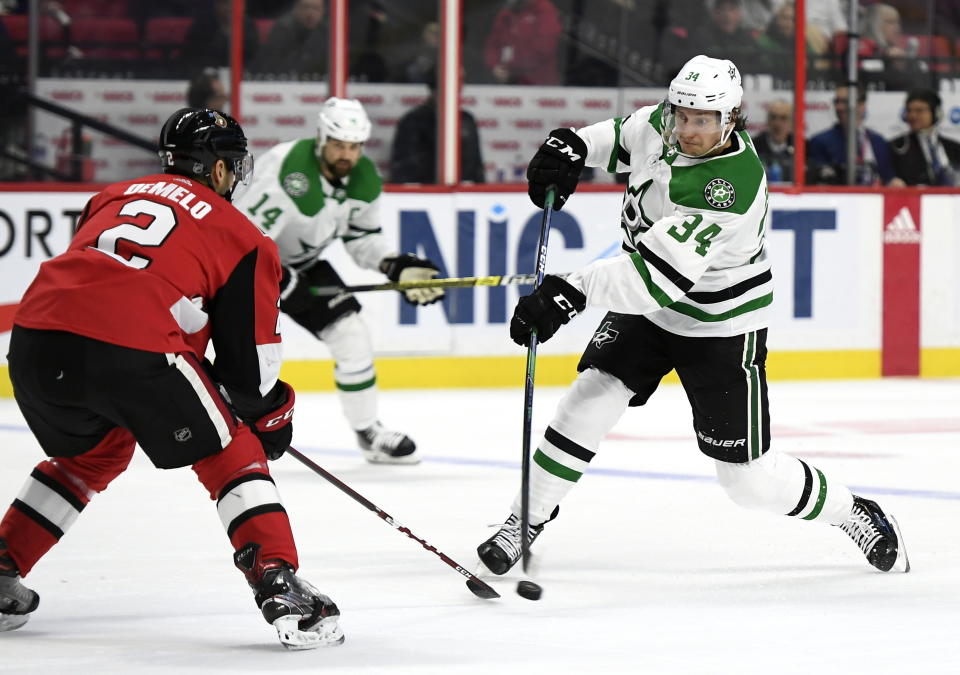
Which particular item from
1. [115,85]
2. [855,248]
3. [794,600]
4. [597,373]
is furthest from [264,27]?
[794,600]

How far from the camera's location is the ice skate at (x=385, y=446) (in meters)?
5.43

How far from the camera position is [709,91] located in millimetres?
3387

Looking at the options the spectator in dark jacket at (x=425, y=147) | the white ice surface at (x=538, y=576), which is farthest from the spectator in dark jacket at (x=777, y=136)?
the white ice surface at (x=538, y=576)

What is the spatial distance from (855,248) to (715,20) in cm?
126

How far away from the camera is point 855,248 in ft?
25.7

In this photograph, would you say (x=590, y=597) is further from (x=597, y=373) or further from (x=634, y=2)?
(x=634, y=2)

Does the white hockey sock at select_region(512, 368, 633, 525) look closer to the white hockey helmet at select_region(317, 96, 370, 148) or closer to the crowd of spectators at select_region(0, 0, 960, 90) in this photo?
the white hockey helmet at select_region(317, 96, 370, 148)

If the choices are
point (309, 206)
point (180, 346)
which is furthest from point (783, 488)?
point (309, 206)

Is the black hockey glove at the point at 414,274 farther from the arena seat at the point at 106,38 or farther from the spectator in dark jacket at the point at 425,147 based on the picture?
the arena seat at the point at 106,38

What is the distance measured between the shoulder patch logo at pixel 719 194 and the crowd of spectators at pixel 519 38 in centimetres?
442

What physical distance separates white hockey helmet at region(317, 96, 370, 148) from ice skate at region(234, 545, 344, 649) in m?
2.52

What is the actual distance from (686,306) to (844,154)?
4.72 meters

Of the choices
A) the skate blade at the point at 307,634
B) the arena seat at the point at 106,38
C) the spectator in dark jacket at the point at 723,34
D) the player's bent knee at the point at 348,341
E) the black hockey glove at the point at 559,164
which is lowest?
the skate blade at the point at 307,634

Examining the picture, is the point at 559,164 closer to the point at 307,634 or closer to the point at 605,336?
the point at 605,336
